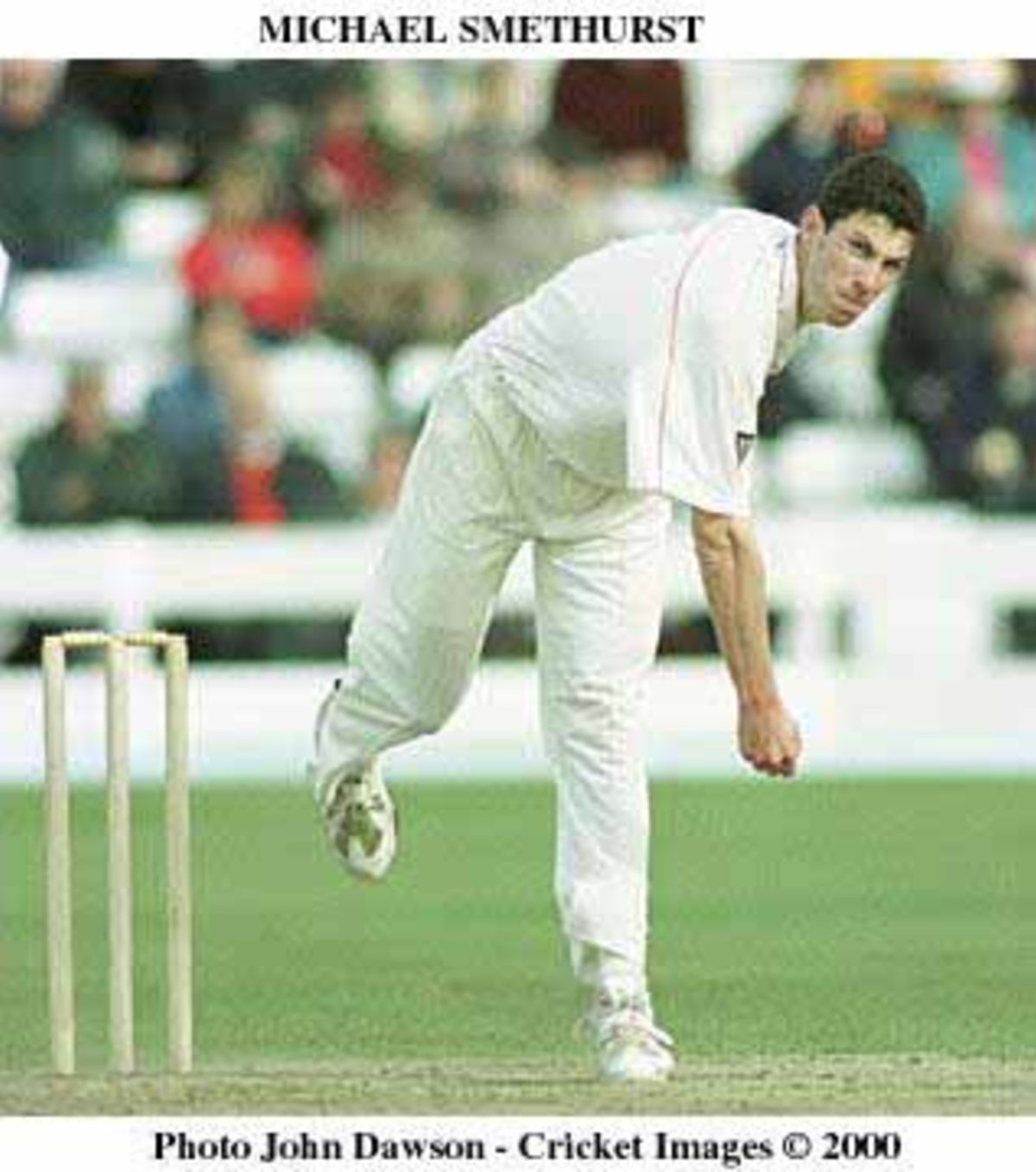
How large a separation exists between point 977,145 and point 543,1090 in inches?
374

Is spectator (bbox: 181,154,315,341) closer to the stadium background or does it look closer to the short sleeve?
the stadium background

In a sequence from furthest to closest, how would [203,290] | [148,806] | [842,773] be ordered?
[203,290]
[842,773]
[148,806]

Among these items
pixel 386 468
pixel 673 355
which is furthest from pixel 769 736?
pixel 386 468

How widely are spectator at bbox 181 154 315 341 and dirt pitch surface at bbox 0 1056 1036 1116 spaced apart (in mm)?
8152

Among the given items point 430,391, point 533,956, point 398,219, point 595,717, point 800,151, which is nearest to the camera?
point 595,717

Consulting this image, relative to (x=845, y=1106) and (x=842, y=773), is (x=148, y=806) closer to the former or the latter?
(x=842, y=773)

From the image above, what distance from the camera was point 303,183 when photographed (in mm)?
15477

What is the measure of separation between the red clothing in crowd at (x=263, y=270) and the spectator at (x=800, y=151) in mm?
1547

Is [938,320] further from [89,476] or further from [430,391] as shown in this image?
[89,476]

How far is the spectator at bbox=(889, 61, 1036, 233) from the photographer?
617 inches

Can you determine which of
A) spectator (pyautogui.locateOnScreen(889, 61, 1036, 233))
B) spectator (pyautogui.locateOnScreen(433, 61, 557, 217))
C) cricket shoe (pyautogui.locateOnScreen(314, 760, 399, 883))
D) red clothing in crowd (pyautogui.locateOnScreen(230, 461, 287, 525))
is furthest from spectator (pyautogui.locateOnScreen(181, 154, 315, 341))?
cricket shoe (pyautogui.locateOnScreen(314, 760, 399, 883))

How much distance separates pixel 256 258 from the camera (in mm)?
15242

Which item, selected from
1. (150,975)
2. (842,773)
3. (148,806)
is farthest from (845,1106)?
(842,773)

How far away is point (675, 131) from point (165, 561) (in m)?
2.56
